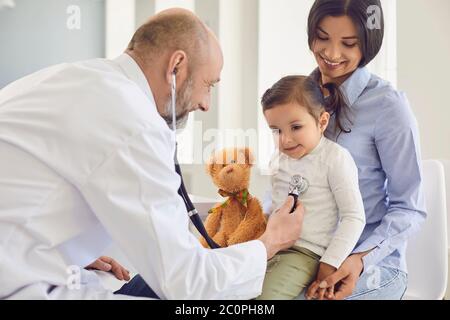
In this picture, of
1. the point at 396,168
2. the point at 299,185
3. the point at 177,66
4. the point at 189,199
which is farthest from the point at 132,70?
the point at 396,168

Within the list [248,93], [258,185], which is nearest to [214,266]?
[258,185]

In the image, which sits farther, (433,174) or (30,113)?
(433,174)

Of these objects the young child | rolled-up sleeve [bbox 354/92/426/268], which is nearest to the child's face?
the young child

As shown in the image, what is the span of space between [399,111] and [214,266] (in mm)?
415

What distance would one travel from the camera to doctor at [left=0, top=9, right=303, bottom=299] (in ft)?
2.42

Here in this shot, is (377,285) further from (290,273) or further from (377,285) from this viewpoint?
(290,273)

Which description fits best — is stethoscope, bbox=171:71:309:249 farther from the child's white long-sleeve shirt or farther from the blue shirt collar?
the blue shirt collar

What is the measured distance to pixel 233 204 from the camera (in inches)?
35.2

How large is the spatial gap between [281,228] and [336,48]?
0.31 m

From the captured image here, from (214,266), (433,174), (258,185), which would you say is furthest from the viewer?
(433,174)

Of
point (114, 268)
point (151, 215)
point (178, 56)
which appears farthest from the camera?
point (114, 268)

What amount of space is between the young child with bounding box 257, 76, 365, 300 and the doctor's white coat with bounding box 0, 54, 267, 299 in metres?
0.10

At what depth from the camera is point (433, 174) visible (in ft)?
3.37

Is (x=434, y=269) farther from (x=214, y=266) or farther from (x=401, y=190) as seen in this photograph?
(x=214, y=266)
